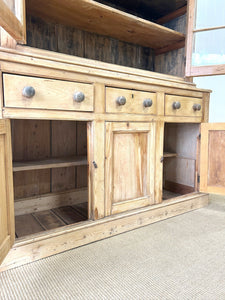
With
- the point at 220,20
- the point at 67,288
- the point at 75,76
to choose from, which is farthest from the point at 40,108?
the point at 220,20

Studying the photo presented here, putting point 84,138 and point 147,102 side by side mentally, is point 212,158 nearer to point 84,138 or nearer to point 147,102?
point 147,102

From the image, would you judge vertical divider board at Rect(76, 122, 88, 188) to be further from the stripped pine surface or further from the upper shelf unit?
the upper shelf unit

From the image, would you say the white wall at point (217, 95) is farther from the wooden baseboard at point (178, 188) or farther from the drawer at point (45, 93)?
the drawer at point (45, 93)

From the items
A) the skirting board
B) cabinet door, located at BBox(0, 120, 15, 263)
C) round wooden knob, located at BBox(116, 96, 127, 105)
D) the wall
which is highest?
the wall

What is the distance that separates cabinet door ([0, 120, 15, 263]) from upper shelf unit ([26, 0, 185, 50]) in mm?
920

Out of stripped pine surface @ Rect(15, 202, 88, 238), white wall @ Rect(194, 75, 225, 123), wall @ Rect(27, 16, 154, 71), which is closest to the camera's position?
stripped pine surface @ Rect(15, 202, 88, 238)

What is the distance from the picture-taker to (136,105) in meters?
1.36

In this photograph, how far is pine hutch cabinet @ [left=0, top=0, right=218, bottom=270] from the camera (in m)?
0.99

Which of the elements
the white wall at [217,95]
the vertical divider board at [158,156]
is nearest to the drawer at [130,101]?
the vertical divider board at [158,156]

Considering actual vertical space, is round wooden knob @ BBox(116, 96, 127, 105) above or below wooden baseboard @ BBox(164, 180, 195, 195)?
above

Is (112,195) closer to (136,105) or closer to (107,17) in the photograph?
(136,105)

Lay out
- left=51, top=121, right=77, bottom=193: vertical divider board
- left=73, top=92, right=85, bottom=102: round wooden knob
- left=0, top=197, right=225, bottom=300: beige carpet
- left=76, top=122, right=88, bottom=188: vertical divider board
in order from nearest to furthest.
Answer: left=0, top=197, right=225, bottom=300: beige carpet → left=73, top=92, right=85, bottom=102: round wooden knob → left=51, top=121, right=77, bottom=193: vertical divider board → left=76, top=122, right=88, bottom=188: vertical divider board

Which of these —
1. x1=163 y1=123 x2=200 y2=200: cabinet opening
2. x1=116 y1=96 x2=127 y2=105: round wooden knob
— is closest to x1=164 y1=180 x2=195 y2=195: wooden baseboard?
x1=163 y1=123 x2=200 y2=200: cabinet opening

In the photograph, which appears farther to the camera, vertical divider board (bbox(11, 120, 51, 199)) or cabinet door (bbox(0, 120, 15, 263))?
vertical divider board (bbox(11, 120, 51, 199))
